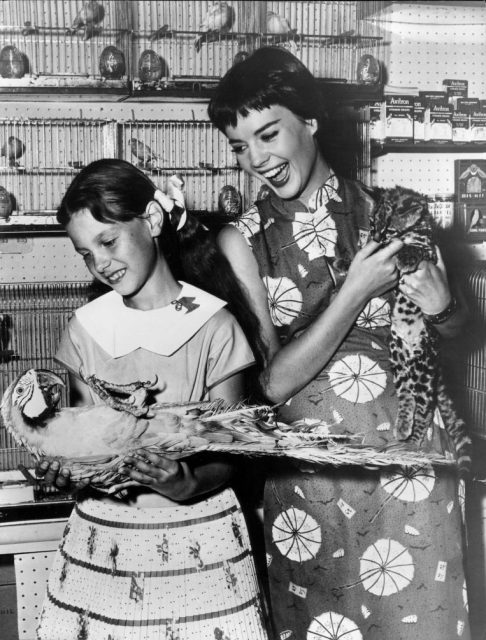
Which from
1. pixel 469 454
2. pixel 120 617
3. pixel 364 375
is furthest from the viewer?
pixel 469 454

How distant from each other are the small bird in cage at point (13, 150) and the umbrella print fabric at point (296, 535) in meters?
0.70

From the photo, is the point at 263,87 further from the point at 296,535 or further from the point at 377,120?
the point at 296,535

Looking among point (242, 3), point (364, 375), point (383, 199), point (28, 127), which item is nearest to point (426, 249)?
point (383, 199)

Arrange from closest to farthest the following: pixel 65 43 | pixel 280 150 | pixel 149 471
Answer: pixel 149 471 → pixel 280 150 → pixel 65 43

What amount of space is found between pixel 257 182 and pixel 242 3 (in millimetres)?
266

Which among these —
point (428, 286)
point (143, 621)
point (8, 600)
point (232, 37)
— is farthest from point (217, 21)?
point (8, 600)

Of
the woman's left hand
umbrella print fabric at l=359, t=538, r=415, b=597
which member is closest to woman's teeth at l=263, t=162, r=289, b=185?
the woman's left hand

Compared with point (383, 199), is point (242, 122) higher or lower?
higher

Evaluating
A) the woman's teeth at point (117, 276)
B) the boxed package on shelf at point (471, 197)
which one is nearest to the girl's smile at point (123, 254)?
the woman's teeth at point (117, 276)

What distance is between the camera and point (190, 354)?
2.93 feet

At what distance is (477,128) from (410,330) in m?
0.40

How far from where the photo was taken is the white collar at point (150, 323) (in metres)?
0.89

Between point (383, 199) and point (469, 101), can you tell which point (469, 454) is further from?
point (469, 101)

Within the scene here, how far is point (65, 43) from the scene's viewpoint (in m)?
1.03
